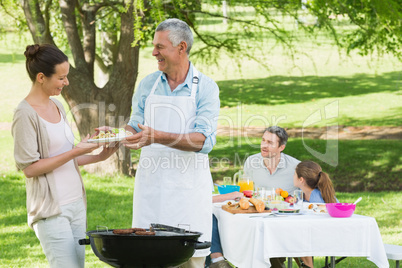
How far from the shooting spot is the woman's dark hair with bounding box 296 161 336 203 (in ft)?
16.1

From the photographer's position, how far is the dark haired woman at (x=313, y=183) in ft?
16.2

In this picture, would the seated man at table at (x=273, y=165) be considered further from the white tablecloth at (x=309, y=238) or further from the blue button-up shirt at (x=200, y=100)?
the blue button-up shirt at (x=200, y=100)

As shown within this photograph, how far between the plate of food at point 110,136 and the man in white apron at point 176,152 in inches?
9.8

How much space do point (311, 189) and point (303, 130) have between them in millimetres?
10939

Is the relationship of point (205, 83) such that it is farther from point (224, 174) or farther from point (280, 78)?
point (280, 78)

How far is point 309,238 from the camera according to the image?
3963mm

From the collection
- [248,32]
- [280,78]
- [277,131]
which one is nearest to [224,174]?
[248,32]

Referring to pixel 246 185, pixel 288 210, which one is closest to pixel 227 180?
pixel 246 185

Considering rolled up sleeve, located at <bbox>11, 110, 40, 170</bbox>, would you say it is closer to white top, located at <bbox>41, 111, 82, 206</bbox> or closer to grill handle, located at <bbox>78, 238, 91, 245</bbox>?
white top, located at <bbox>41, 111, 82, 206</bbox>

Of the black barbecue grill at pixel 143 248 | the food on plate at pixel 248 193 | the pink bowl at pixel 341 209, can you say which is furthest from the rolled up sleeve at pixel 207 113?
the food on plate at pixel 248 193

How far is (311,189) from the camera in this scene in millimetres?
5035

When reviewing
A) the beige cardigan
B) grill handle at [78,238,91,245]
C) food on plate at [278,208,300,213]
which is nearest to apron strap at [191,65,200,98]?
the beige cardigan

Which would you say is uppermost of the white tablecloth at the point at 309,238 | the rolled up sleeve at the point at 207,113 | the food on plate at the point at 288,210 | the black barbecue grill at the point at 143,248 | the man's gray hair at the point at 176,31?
the man's gray hair at the point at 176,31

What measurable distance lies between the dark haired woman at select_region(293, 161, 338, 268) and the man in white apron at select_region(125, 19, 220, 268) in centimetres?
163
